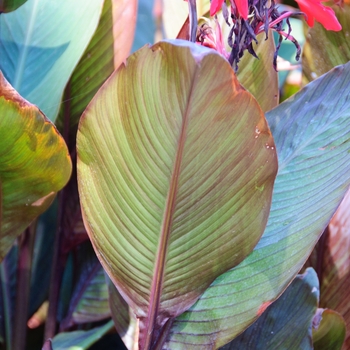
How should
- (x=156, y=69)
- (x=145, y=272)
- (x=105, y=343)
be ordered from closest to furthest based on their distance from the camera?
(x=156, y=69)
(x=145, y=272)
(x=105, y=343)

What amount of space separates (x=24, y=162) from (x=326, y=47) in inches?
21.6

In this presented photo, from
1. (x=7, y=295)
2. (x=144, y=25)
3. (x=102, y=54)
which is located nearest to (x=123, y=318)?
(x=7, y=295)

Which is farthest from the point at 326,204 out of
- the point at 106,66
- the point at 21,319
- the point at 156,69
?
the point at 21,319

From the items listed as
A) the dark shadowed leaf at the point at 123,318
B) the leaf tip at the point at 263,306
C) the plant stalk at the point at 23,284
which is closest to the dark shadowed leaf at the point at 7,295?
the plant stalk at the point at 23,284

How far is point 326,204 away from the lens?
1.67 ft

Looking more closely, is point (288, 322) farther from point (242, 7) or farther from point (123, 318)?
point (242, 7)

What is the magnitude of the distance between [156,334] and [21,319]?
366mm

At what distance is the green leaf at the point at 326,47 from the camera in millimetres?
788

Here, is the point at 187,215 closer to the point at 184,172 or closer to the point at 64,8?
the point at 184,172

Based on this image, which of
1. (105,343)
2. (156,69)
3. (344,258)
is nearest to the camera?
(156,69)

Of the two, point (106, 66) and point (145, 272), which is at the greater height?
point (106, 66)

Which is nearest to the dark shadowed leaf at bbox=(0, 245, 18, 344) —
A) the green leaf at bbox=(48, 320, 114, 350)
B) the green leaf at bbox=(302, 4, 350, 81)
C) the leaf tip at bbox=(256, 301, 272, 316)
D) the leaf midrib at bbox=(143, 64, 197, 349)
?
the green leaf at bbox=(48, 320, 114, 350)

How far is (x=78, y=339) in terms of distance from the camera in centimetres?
72

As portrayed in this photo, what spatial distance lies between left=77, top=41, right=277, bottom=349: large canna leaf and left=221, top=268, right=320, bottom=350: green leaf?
0.16 m
